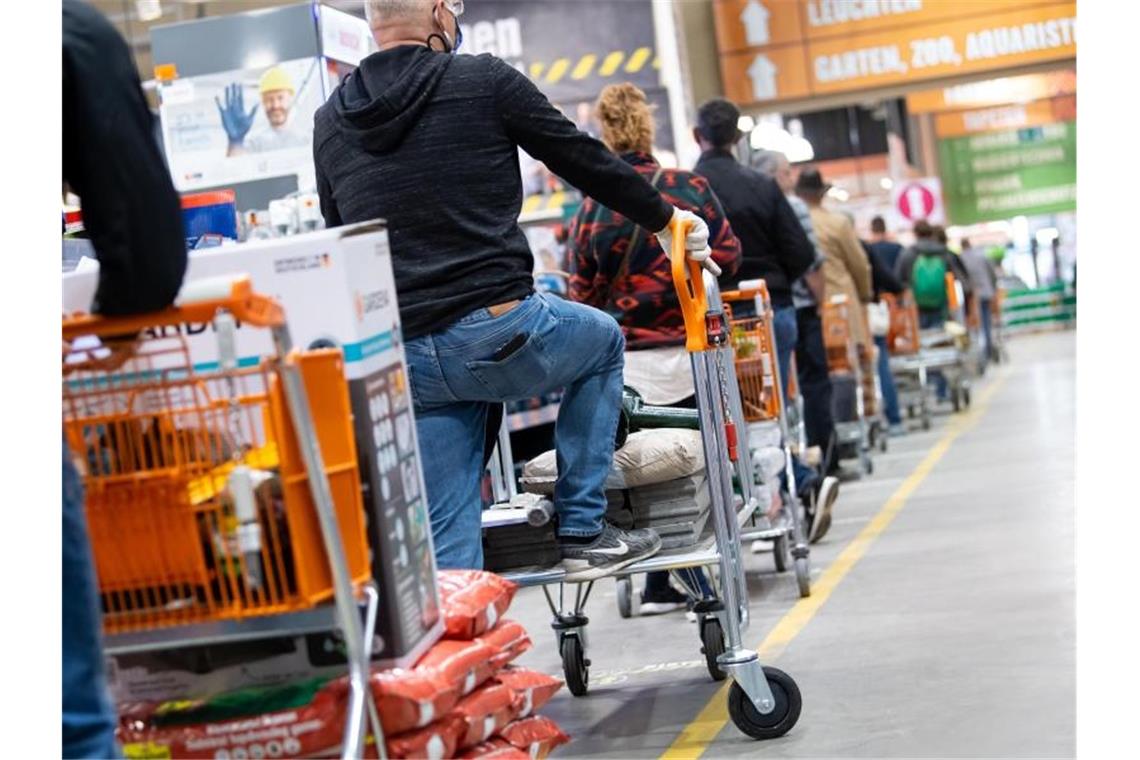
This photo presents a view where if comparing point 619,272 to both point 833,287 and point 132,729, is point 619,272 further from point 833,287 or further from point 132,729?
point 833,287

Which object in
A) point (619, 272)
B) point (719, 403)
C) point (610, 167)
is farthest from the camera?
point (619, 272)

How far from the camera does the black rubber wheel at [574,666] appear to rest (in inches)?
239

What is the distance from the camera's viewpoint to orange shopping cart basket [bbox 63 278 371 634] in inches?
122

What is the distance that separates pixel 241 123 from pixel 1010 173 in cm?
3420

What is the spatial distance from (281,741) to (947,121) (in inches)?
1573

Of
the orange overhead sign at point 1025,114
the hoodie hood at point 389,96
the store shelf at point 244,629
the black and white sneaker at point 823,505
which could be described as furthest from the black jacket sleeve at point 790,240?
the orange overhead sign at point 1025,114

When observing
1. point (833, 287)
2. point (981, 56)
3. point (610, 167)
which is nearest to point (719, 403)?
point (610, 167)

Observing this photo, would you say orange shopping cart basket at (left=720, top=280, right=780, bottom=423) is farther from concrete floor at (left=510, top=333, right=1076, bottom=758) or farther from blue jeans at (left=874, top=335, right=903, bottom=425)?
blue jeans at (left=874, top=335, right=903, bottom=425)

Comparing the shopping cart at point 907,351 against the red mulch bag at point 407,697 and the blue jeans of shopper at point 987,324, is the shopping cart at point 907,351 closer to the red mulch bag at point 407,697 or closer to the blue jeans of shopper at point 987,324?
the blue jeans of shopper at point 987,324

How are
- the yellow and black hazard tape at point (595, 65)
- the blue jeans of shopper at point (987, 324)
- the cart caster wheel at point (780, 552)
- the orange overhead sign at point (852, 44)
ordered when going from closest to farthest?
the cart caster wheel at point (780, 552) < the yellow and black hazard tape at point (595, 65) < the orange overhead sign at point (852, 44) < the blue jeans of shopper at point (987, 324)

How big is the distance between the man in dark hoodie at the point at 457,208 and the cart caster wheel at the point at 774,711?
96 centimetres

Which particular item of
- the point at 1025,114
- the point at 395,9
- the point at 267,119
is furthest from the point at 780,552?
the point at 1025,114

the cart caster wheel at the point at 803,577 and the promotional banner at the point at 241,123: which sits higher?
the promotional banner at the point at 241,123

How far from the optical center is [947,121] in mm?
41531
